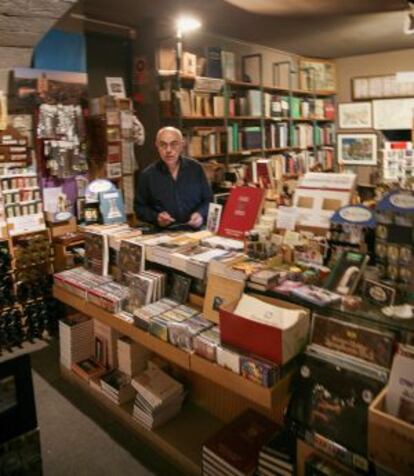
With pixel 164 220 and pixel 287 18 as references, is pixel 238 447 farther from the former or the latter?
pixel 287 18

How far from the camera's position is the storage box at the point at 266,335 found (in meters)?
1.67

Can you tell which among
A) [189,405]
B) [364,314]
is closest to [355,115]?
[189,405]

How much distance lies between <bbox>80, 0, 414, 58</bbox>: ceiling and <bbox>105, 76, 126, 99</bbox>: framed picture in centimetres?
53

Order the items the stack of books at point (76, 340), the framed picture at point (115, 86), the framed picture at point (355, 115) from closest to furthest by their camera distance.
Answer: the stack of books at point (76, 340) < the framed picture at point (115, 86) < the framed picture at point (355, 115)

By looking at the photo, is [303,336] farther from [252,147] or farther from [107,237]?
[252,147]

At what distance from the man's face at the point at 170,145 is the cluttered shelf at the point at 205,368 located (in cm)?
114

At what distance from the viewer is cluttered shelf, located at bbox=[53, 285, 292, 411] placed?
170 cm

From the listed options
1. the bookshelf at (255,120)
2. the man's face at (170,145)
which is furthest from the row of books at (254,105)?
the man's face at (170,145)

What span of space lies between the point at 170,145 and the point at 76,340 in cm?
142

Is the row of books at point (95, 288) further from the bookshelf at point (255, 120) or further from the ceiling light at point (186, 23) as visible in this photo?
the ceiling light at point (186, 23)

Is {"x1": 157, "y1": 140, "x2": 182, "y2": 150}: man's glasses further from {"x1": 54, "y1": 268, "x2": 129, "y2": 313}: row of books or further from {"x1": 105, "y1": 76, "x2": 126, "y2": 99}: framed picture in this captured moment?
{"x1": 105, "y1": 76, "x2": 126, "y2": 99}: framed picture

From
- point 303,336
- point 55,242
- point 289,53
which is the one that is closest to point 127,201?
point 55,242

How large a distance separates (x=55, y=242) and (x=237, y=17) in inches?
107

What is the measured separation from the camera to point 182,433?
2.38 metres
